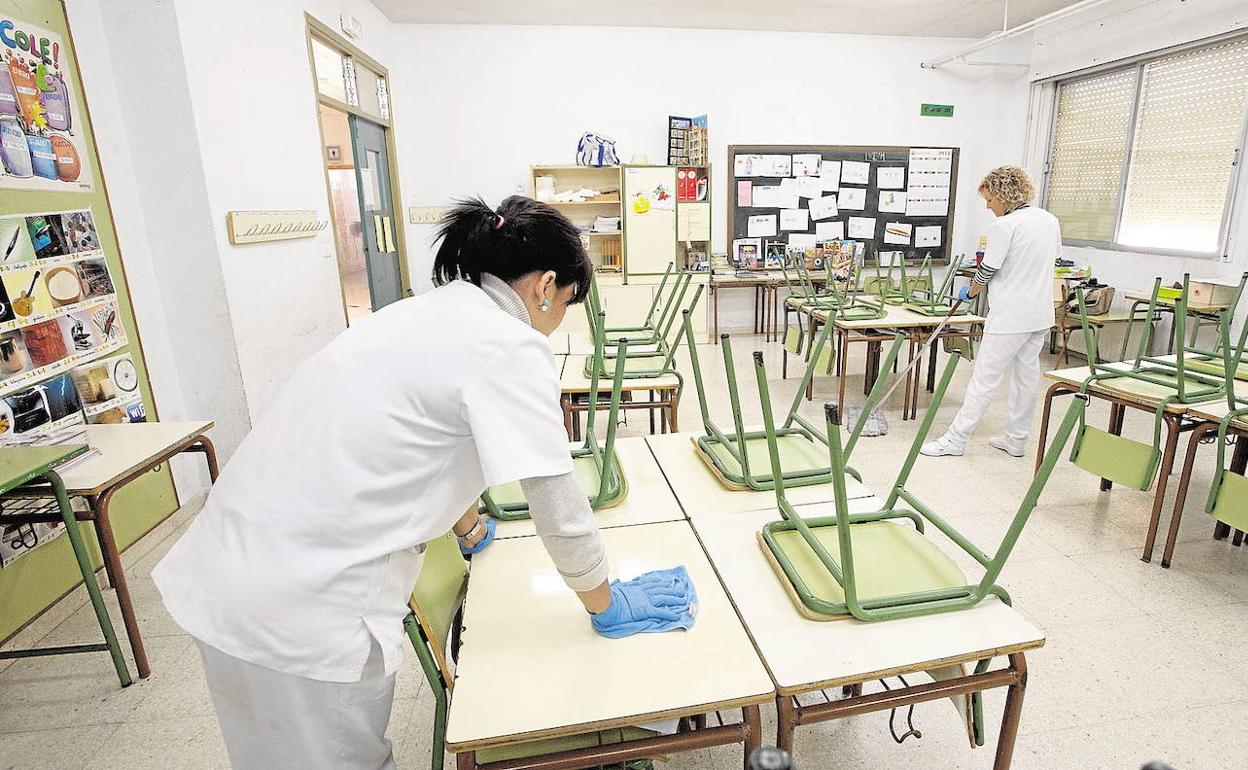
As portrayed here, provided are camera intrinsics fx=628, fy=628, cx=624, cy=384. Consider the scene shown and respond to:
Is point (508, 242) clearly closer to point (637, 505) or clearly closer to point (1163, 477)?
point (637, 505)

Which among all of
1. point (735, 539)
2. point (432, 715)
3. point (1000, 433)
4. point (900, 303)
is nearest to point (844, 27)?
point (900, 303)

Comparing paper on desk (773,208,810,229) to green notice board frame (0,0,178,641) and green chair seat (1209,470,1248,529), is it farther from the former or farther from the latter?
green notice board frame (0,0,178,641)

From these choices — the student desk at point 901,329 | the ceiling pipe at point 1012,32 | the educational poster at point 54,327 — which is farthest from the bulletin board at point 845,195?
the educational poster at point 54,327

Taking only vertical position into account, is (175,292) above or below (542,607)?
above

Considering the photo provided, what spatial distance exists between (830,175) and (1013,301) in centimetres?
372

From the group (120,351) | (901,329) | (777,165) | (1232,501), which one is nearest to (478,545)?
(120,351)

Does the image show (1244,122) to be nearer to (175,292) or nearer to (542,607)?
(542,607)

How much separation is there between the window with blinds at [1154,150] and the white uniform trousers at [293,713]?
631 centimetres

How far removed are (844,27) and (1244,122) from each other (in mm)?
3209

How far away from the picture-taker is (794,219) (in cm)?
671

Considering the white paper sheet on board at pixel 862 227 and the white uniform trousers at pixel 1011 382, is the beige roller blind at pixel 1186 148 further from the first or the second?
the white uniform trousers at pixel 1011 382

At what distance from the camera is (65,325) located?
7.72ft

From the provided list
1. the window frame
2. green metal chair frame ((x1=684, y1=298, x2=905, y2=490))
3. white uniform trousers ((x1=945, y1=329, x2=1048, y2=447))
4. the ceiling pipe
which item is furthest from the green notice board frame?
the window frame

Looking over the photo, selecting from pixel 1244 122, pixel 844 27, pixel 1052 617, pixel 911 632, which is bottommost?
pixel 1052 617
